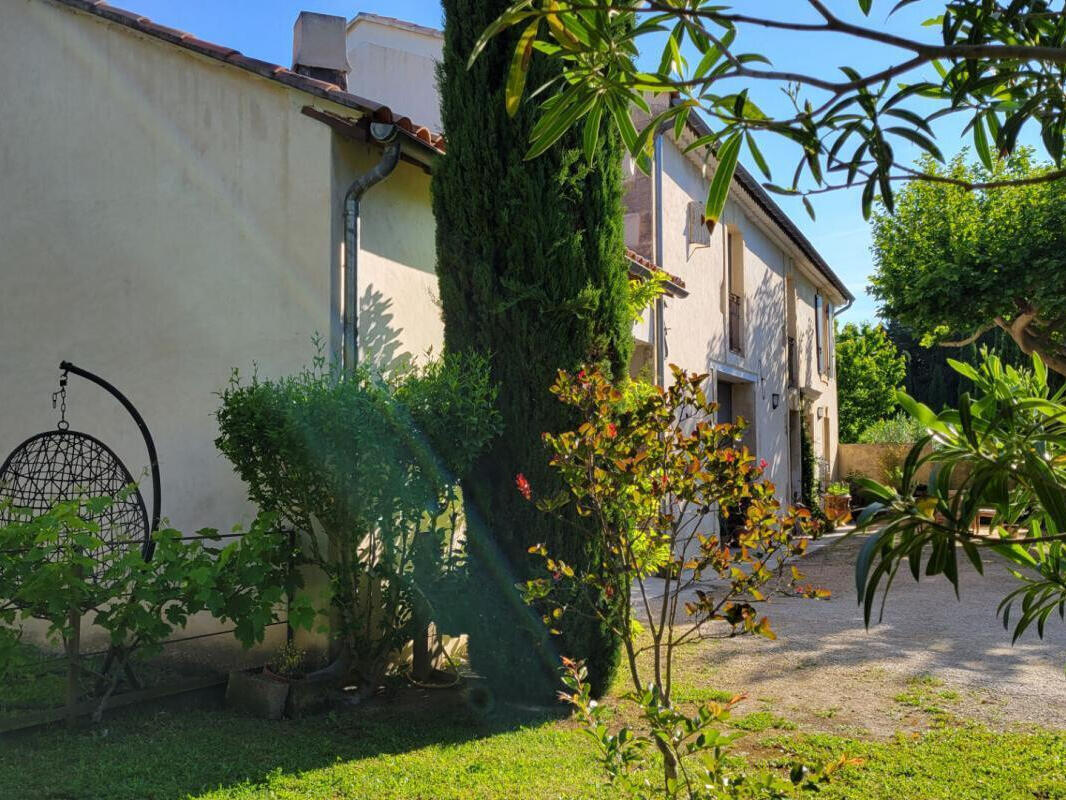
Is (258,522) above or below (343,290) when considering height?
below

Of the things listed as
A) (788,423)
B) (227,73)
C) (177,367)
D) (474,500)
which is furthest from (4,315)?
(788,423)

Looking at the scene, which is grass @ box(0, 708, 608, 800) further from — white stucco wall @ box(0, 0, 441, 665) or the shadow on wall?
the shadow on wall

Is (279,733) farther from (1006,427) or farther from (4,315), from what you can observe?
(4,315)

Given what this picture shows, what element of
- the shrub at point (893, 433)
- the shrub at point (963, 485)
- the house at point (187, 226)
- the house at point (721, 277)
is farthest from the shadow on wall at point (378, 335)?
the shrub at point (893, 433)

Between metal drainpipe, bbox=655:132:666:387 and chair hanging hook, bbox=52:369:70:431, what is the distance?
618cm

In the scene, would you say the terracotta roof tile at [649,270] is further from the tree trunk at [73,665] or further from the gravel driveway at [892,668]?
the tree trunk at [73,665]

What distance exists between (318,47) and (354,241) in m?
2.06

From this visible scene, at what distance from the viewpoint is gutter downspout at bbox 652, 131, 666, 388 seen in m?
10.6

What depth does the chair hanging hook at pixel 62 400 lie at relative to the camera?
697 centimetres

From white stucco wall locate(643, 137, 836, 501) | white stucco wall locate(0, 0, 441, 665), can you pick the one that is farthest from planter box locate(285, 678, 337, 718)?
white stucco wall locate(643, 137, 836, 501)

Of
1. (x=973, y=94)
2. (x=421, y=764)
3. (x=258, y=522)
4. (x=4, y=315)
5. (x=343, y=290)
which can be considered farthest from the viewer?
(x=4, y=315)

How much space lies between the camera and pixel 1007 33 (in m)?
1.99

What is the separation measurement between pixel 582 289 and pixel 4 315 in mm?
5291

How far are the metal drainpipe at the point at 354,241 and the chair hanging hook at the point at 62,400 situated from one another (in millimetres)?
2498
